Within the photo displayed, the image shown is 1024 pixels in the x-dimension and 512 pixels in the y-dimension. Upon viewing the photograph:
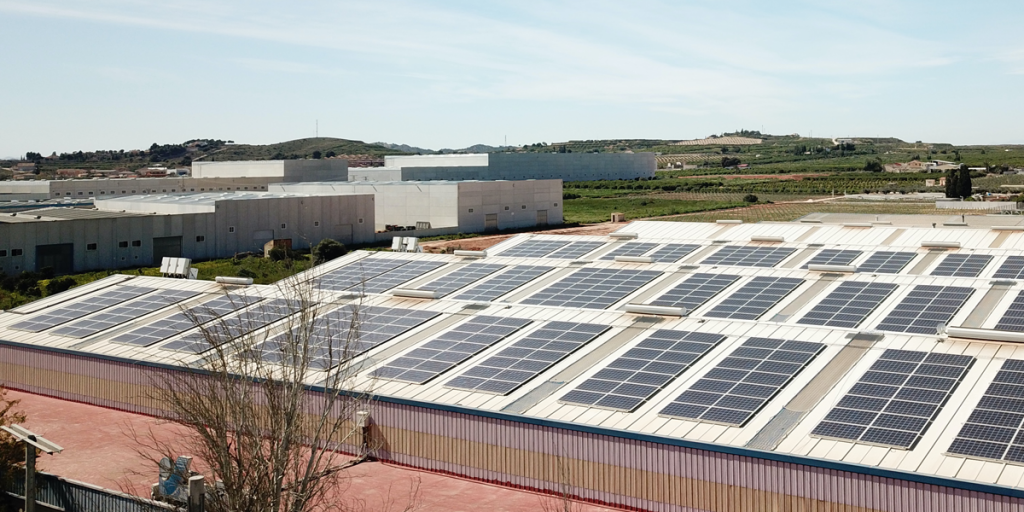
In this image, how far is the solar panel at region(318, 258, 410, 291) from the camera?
43312 millimetres

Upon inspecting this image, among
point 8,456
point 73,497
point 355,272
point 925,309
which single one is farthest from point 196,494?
point 355,272

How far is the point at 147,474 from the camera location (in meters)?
28.1

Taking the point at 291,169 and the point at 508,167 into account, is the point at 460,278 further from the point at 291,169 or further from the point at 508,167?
the point at 508,167

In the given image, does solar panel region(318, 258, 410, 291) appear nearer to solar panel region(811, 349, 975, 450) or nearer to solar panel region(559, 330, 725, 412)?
solar panel region(559, 330, 725, 412)

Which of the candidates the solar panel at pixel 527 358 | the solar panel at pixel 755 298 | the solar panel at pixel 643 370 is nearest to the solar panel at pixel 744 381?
the solar panel at pixel 643 370

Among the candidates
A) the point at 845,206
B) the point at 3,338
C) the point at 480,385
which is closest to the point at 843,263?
the point at 480,385

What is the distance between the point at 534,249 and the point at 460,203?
176 ft

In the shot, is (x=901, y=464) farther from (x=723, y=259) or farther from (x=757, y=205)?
(x=757, y=205)

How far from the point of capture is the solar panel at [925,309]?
30.1m

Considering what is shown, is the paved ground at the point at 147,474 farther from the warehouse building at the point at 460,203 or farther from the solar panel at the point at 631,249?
the warehouse building at the point at 460,203

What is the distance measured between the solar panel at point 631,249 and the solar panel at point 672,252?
74cm

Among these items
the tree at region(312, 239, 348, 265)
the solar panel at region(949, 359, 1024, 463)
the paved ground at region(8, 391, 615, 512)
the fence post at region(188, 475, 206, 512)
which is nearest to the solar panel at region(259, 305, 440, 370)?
the paved ground at region(8, 391, 615, 512)

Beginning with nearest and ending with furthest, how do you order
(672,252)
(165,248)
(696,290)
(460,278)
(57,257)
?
(696,290) < (460,278) < (672,252) < (57,257) < (165,248)

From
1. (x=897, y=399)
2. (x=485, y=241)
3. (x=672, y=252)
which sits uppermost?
(x=672, y=252)
